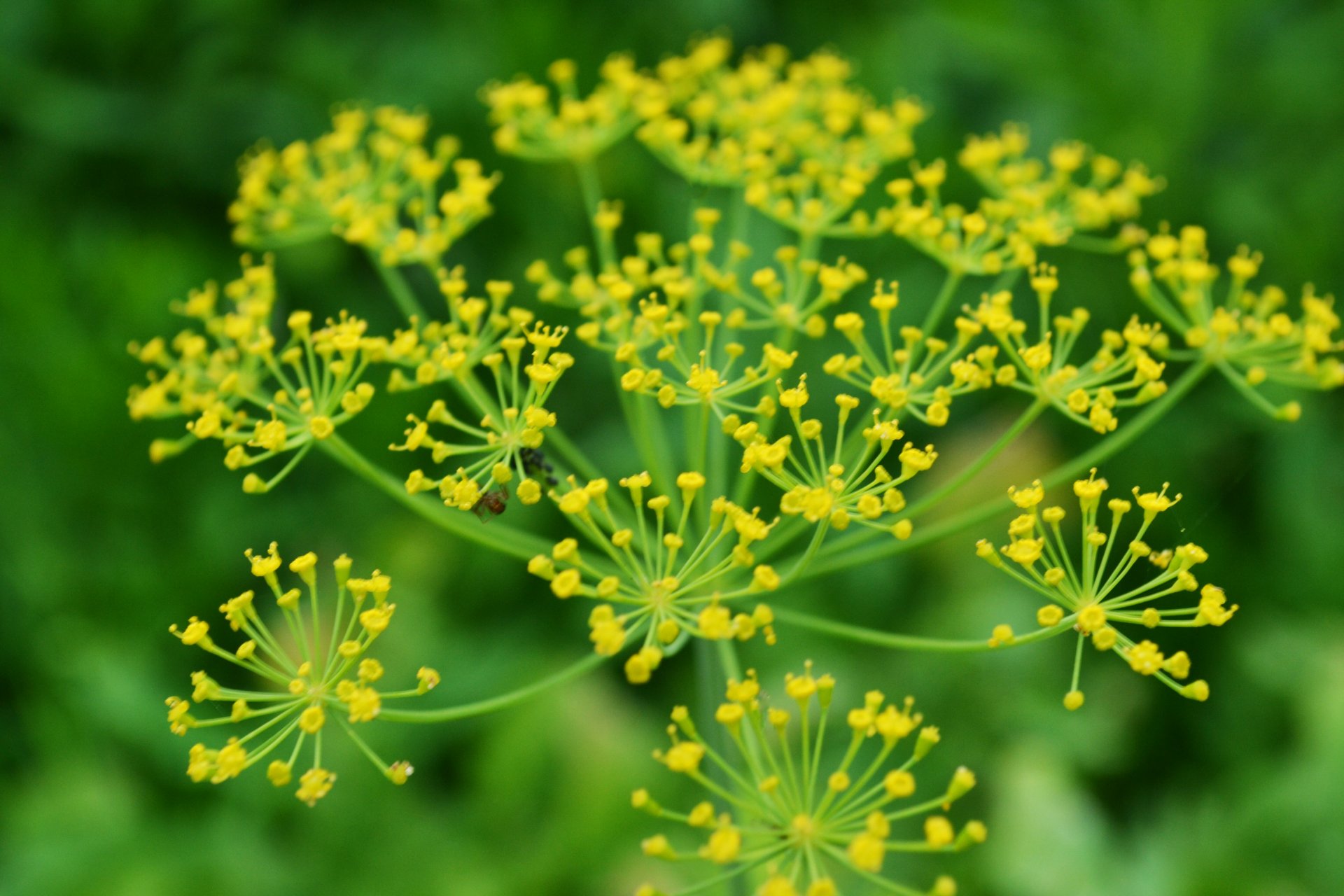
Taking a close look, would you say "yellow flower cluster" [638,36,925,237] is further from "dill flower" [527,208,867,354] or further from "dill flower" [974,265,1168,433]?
"dill flower" [974,265,1168,433]

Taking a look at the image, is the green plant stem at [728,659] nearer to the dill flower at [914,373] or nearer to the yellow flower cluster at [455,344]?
the dill flower at [914,373]

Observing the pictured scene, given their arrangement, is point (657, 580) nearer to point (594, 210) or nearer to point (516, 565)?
point (594, 210)

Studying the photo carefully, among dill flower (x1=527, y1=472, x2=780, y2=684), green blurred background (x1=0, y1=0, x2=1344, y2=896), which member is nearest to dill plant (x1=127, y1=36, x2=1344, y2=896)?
dill flower (x1=527, y1=472, x2=780, y2=684)

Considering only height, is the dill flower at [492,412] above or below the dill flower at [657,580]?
above

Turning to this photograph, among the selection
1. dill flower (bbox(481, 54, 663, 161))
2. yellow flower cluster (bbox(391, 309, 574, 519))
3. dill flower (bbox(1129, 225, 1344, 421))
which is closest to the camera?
yellow flower cluster (bbox(391, 309, 574, 519))

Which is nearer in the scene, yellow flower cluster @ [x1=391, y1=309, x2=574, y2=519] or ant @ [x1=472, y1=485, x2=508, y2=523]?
yellow flower cluster @ [x1=391, y1=309, x2=574, y2=519]


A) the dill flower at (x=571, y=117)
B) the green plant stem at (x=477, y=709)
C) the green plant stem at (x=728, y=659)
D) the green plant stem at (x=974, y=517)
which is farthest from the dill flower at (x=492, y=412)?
the dill flower at (x=571, y=117)

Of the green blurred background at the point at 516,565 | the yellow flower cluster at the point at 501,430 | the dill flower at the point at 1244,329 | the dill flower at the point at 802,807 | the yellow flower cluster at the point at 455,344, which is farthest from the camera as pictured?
the green blurred background at the point at 516,565

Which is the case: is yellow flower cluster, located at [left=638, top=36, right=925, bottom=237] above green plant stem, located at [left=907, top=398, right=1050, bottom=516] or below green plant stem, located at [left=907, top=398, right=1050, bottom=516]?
above
